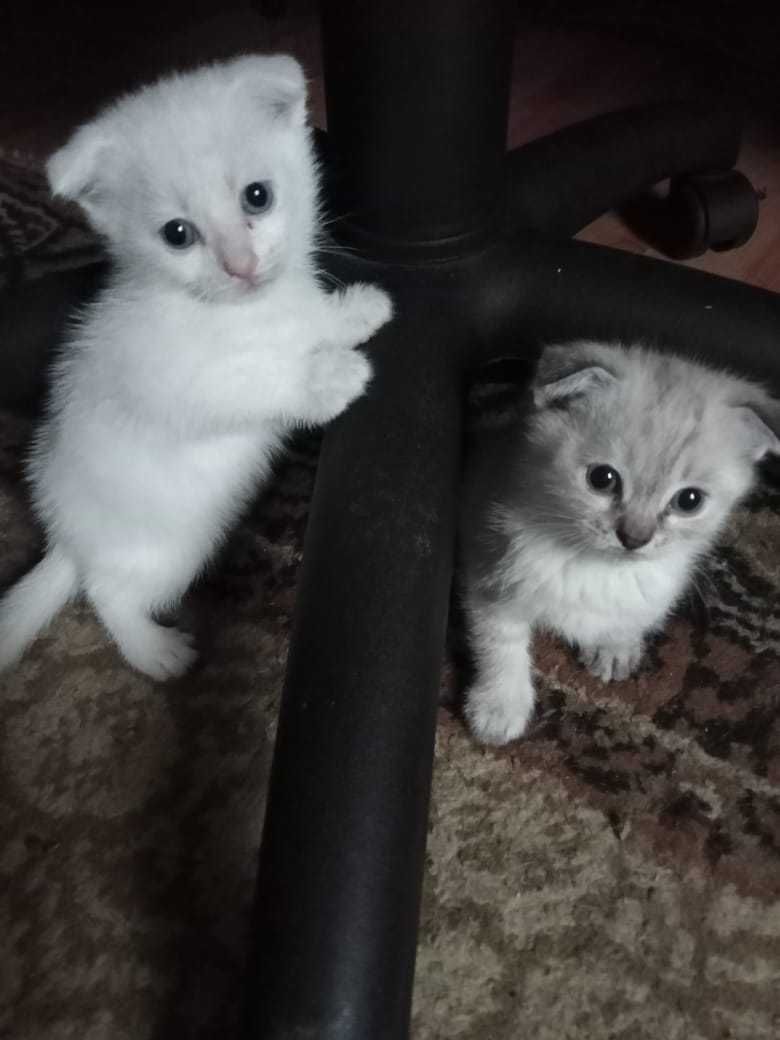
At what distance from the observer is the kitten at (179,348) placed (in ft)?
2.77

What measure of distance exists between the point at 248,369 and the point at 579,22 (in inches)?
52.0

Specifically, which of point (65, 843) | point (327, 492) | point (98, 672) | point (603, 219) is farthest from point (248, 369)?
point (603, 219)

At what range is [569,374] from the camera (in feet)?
2.90

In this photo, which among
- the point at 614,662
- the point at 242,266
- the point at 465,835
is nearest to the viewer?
the point at 242,266

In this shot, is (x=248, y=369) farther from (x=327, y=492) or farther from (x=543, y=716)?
(x=543, y=716)

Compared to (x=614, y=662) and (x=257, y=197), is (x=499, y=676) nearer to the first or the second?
(x=614, y=662)

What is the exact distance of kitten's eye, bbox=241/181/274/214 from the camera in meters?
0.85

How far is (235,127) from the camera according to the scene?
2.82 feet

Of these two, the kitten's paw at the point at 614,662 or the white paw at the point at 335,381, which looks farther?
the kitten's paw at the point at 614,662

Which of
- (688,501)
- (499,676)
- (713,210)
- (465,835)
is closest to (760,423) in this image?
(688,501)

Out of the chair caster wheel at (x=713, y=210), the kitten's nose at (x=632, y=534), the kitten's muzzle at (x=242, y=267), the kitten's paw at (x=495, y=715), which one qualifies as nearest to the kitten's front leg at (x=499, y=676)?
the kitten's paw at (x=495, y=715)

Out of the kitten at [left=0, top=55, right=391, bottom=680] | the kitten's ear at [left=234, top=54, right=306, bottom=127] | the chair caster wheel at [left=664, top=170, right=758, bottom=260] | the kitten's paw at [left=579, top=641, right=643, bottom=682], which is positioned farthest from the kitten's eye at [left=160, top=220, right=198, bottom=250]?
the chair caster wheel at [left=664, top=170, right=758, bottom=260]

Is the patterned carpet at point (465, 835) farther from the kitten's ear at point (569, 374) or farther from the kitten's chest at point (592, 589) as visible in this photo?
the kitten's ear at point (569, 374)

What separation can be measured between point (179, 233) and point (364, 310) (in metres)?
0.20
